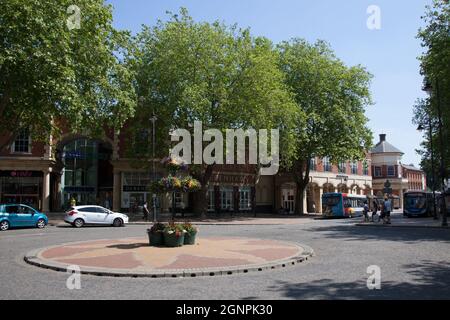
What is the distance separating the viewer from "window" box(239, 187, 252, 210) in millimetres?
52125

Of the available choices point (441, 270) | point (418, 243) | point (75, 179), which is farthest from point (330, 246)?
point (75, 179)

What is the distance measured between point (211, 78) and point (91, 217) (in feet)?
49.8

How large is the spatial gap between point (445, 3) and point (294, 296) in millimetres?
29894

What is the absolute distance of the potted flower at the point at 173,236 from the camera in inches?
621

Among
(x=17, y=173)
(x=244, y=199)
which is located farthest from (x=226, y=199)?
(x=17, y=173)

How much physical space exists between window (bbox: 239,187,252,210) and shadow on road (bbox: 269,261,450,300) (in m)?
41.6

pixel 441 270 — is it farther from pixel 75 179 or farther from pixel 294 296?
pixel 75 179

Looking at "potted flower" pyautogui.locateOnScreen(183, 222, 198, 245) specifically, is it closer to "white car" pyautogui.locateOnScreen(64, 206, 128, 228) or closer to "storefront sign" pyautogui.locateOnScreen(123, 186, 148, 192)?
"white car" pyautogui.locateOnScreen(64, 206, 128, 228)

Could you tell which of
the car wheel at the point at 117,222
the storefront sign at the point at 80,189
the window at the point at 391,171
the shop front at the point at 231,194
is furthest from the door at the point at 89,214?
the window at the point at 391,171

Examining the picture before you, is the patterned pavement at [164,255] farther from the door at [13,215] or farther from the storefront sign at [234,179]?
the storefront sign at [234,179]

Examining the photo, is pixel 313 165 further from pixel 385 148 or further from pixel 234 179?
pixel 385 148

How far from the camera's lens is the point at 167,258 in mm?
13055

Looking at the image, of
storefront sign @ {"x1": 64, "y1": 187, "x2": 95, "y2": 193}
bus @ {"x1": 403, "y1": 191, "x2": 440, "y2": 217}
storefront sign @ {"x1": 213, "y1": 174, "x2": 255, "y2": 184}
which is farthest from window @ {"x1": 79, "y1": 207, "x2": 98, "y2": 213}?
bus @ {"x1": 403, "y1": 191, "x2": 440, "y2": 217}

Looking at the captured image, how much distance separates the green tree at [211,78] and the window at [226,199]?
1288 cm
